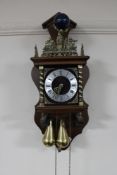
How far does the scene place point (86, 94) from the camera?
1475mm

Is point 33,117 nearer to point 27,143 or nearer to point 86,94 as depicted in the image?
point 27,143

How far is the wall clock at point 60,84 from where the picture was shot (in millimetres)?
1313

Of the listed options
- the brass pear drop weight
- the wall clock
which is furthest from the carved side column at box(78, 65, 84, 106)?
the brass pear drop weight

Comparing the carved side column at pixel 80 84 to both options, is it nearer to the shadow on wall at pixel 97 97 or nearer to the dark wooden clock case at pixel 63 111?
the dark wooden clock case at pixel 63 111

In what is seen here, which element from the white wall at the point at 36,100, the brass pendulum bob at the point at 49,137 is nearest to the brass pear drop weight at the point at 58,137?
the brass pendulum bob at the point at 49,137

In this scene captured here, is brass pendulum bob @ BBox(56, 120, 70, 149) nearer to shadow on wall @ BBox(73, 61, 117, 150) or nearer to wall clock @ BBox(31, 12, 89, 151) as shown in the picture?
wall clock @ BBox(31, 12, 89, 151)

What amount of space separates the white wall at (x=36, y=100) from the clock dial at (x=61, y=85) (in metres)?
0.15

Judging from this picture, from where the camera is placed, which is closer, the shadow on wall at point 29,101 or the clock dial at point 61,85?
the clock dial at point 61,85

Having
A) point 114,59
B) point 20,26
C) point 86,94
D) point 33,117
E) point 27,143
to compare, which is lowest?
point 27,143

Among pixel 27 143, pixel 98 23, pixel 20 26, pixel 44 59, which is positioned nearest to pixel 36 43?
pixel 20 26

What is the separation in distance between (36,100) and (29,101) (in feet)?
0.11

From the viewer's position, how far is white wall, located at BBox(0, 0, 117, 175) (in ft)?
4.79

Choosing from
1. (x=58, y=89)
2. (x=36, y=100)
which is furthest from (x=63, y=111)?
(x=36, y=100)

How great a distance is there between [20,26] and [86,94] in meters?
0.47
